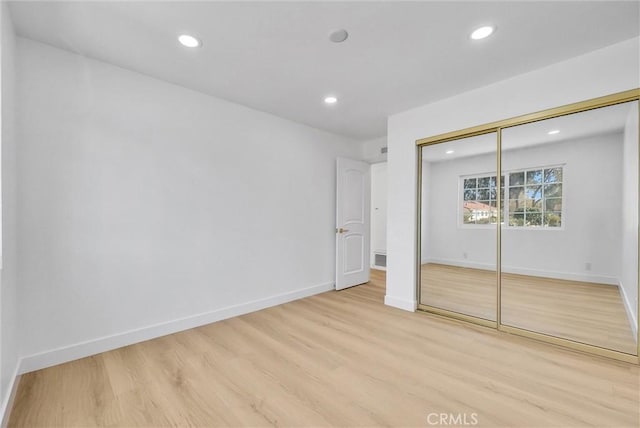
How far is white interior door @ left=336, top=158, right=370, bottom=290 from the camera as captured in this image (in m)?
4.40

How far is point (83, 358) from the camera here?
2.26m

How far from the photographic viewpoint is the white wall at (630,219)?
2158mm

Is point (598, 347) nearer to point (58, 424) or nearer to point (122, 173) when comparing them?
point (58, 424)

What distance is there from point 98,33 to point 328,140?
2.96m

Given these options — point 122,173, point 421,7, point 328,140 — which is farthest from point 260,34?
point 328,140

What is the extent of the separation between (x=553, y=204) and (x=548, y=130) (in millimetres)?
701

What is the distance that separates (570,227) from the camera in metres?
2.53

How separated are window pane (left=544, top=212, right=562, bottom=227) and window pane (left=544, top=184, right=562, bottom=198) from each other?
0.56ft

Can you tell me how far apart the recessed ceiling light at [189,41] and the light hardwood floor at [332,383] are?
2549 mm

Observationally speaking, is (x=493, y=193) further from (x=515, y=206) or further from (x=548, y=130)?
(x=548, y=130)

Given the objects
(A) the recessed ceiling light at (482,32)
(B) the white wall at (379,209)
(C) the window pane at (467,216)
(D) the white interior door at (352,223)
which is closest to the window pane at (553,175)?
(C) the window pane at (467,216)

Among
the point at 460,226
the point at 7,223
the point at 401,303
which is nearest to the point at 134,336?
the point at 7,223

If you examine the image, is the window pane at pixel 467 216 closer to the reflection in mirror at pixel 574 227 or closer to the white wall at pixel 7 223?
the reflection in mirror at pixel 574 227

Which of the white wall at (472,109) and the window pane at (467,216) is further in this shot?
the window pane at (467,216)
